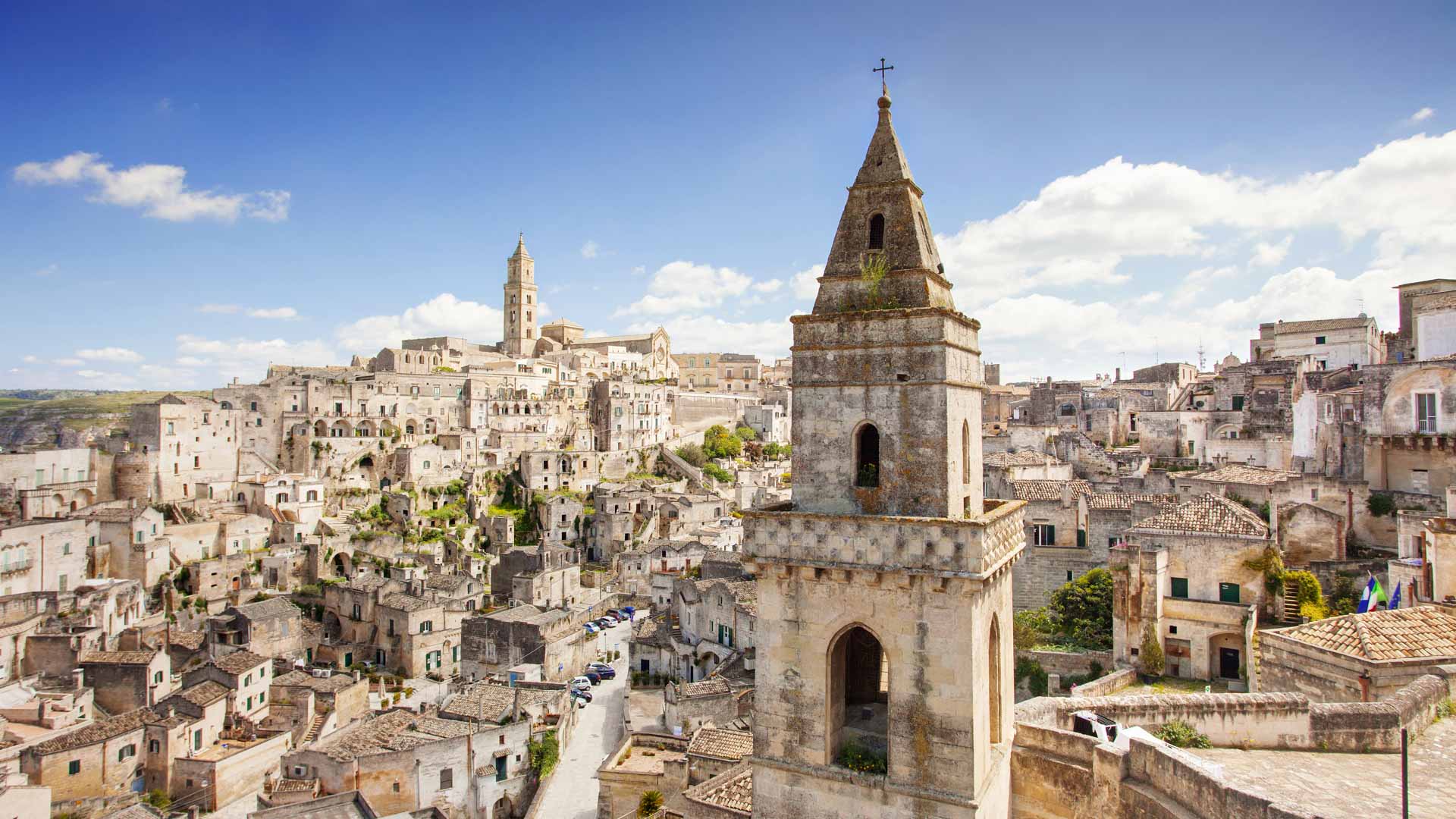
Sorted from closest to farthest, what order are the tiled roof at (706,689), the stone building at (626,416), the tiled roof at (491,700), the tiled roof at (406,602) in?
the tiled roof at (706,689) < the tiled roof at (491,700) < the tiled roof at (406,602) < the stone building at (626,416)

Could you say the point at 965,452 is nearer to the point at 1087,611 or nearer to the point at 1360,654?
the point at 1360,654

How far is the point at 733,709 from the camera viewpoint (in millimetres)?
28703

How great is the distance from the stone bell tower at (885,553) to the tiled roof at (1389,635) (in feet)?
27.3

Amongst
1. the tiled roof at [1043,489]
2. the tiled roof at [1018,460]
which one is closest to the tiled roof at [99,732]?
the tiled roof at [1043,489]

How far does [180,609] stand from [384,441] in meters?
21.8

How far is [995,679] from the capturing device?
Result: 11.1 meters

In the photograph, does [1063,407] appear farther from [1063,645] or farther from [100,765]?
[100,765]

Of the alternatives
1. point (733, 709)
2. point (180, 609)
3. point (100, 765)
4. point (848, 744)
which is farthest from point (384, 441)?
point (848, 744)

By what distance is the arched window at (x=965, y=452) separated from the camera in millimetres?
10742

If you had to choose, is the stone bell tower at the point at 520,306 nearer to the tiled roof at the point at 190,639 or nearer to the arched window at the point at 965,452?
the tiled roof at the point at 190,639

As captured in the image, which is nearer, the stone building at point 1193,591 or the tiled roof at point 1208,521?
the stone building at point 1193,591

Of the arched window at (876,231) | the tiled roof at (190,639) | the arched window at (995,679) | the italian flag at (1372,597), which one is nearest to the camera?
the arched window at (995,679)

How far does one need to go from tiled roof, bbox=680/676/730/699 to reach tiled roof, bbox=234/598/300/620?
76.4 feet

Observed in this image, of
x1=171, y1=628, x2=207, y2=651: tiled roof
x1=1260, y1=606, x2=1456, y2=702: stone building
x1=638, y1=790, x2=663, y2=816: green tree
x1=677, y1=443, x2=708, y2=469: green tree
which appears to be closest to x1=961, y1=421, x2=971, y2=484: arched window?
x1=1260, y1=606, x2=1456, y2=702: stone building
